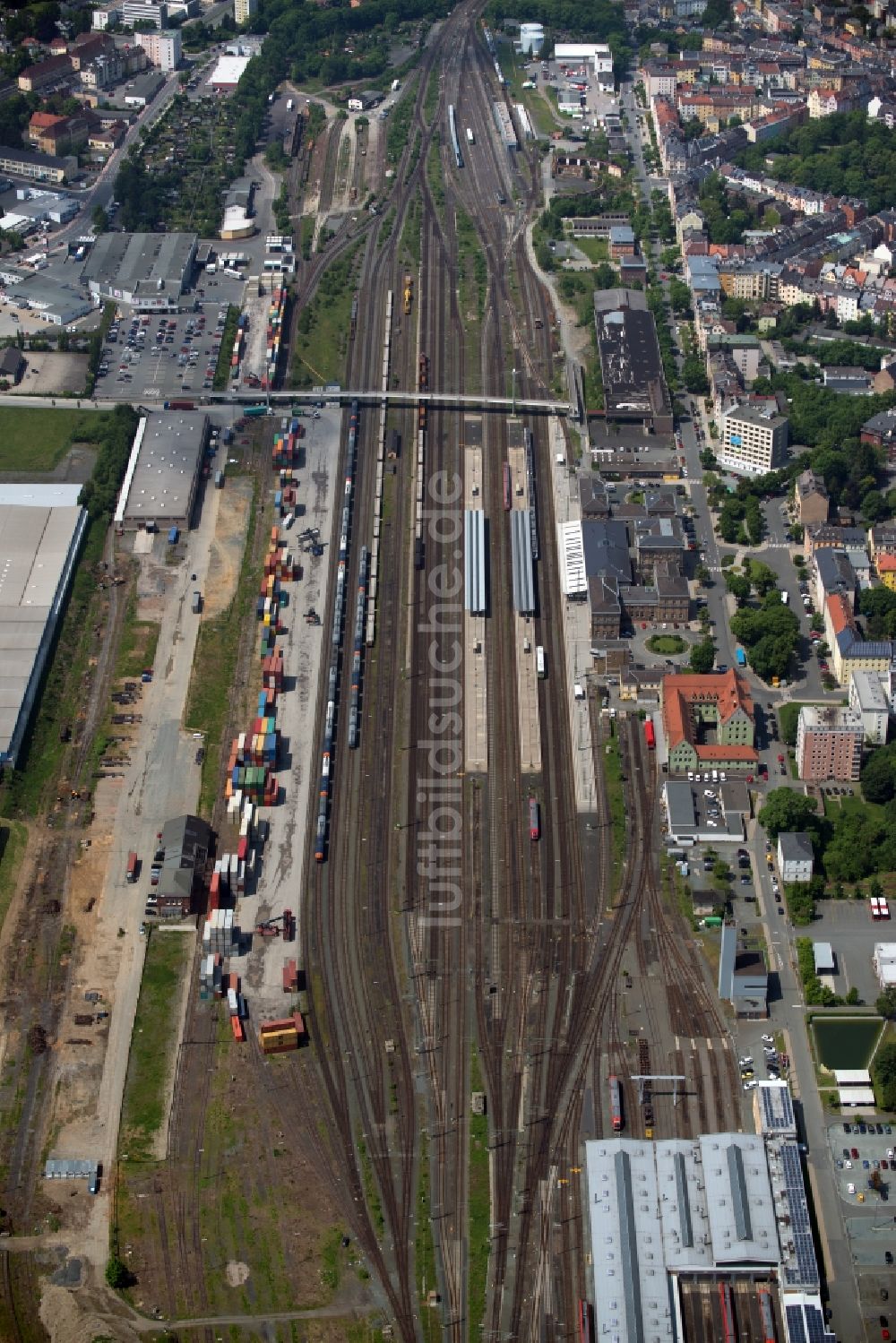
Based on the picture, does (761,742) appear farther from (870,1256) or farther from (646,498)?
(870,1256)

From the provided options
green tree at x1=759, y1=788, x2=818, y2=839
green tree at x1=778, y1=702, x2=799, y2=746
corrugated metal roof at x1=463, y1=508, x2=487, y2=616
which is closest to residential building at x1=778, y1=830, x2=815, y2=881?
green tree at x1=759, y1=788, x2=818, y2=839

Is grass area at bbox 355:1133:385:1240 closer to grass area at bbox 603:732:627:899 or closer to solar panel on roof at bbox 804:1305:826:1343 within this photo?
solar panel on roof at bbox 804:1305:826:1343

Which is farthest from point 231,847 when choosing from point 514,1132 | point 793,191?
point 793,191

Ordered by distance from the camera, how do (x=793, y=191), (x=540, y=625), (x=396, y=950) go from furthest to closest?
1. (x=793, y=191)
2. (x=540, y=625)
3. (x=396, y=950)

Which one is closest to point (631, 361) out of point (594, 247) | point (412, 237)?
point (594, 247)

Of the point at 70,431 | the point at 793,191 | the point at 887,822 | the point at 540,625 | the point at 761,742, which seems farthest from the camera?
the point at 793,191
